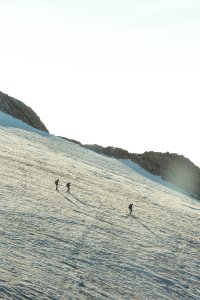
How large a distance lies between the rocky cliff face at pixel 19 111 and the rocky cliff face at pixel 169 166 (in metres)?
7.99

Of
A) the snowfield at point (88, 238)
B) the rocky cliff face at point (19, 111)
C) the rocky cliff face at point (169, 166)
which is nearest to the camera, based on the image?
the snowfield at point (88, 238)

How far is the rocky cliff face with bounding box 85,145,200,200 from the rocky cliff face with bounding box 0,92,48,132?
26.2ft

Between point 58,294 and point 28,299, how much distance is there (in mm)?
1290

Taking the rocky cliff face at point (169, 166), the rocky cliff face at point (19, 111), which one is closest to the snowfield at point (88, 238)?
the rocky cliff face at point (169, 166)

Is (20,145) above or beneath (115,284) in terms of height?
above

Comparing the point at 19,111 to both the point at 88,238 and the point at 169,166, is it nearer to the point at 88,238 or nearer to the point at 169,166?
the point at 169,166

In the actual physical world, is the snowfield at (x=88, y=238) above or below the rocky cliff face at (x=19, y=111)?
below

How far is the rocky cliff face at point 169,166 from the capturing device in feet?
192

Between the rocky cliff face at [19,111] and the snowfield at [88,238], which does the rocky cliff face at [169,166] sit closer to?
the rocky cliff face at [19,111]

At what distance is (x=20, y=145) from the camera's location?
153 ft

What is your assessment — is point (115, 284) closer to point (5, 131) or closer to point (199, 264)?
point (199, 264)

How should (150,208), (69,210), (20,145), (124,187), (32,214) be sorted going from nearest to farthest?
1. (32,214)
2. (69,210)
3. (150,208)
4. (124,187)
5. (20,145)

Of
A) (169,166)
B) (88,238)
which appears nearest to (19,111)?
(169,166)

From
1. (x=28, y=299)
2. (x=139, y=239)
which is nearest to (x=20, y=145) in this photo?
(x=139, y=239)
